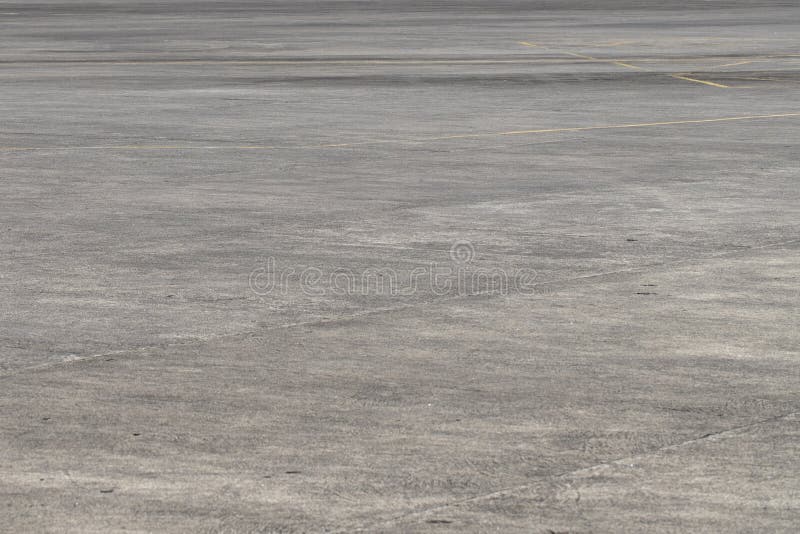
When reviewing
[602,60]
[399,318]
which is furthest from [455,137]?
[602,60]

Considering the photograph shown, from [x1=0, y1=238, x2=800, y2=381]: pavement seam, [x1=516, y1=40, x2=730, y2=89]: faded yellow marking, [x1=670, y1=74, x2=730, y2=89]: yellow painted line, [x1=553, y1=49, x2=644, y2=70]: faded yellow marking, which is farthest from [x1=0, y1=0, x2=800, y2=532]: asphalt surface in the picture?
[x1=553, y1=49, x2=644, y2=70]: faded yellow marking

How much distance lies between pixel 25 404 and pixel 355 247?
5.74 metres

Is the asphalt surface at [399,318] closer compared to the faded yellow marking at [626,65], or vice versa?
the asphalt surface at [399,318]

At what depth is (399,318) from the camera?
460 inches

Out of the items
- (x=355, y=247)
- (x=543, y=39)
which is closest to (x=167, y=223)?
(x=355, y=247)

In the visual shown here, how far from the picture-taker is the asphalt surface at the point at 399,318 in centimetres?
783

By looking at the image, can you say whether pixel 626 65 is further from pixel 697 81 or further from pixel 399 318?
pixel 399 318

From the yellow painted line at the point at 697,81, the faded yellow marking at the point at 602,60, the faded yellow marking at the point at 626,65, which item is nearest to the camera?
the yellow painted line at the point at 697,81

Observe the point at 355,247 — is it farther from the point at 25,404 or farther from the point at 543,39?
the point at 543,39

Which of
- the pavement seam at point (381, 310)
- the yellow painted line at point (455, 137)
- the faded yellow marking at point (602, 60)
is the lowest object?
the faded yellow marking at point (602, 60)

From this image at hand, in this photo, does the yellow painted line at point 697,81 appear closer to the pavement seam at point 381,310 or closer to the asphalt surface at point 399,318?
the asphalt surface at point 399,318

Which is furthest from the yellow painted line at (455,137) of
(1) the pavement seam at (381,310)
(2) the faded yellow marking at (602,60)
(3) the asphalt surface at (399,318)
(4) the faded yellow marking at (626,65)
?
(2) the faded yellow marking at (602,60)

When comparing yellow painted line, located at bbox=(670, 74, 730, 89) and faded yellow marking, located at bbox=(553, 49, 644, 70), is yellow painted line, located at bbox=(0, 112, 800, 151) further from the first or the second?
faded yellow marking, located at bbox=(553, 49, 644, 70)

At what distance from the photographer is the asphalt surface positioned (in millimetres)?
7828
